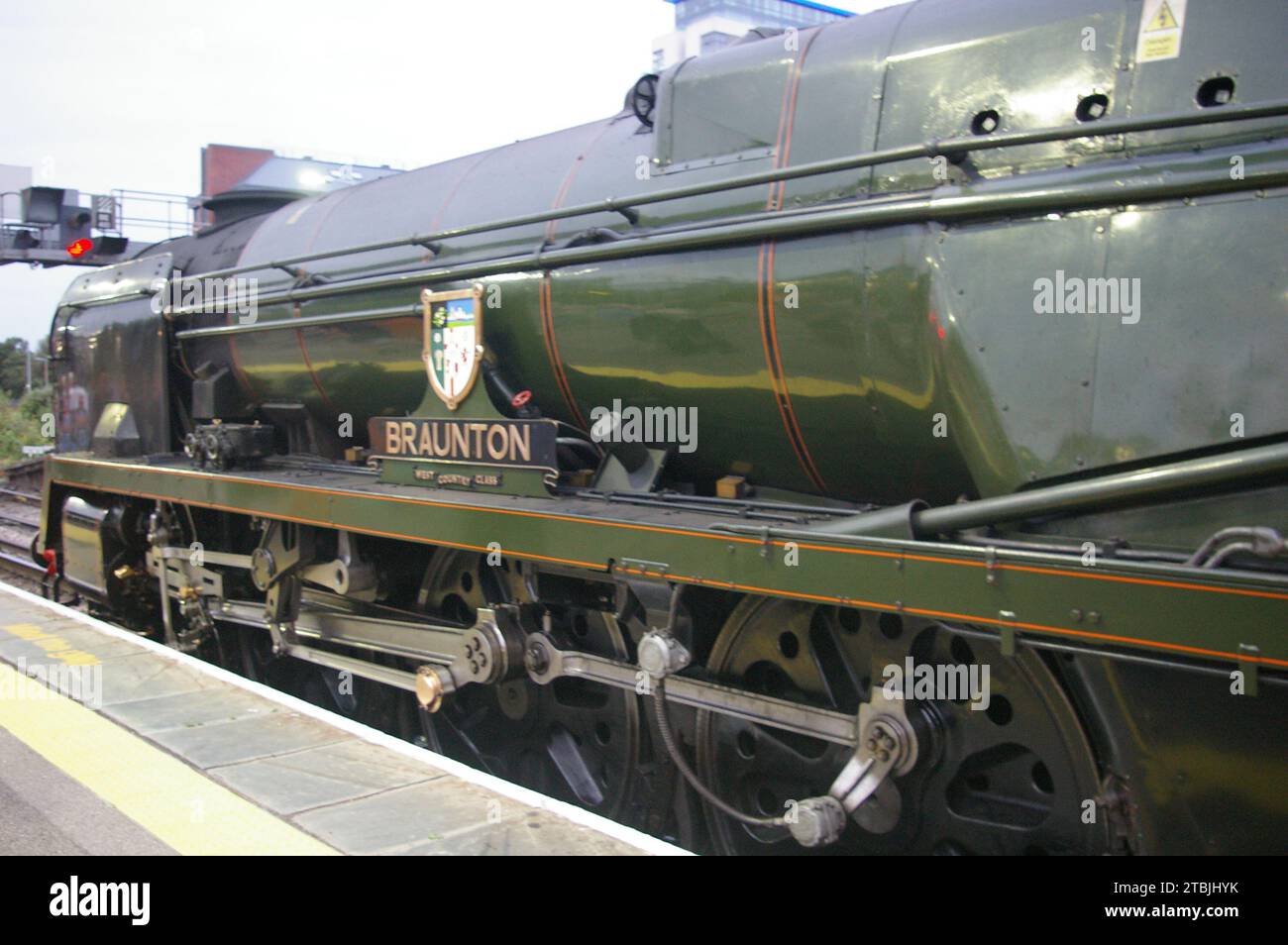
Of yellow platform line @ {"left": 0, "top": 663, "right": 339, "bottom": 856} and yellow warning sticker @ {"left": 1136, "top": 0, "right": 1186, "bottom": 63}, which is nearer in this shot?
yellow warning sticker @ {"left": 1136, "top": 0, "right": 1186, "bottom": 63}

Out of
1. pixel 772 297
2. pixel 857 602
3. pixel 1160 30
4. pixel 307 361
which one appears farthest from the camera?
pixel 307 361

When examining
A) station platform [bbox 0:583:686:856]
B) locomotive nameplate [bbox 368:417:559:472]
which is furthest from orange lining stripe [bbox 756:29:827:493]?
station platform [bbox 0:583:686:856]

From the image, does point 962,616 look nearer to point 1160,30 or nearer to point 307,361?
point 1160,30

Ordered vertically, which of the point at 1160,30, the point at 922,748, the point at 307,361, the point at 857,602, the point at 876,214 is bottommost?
the point at 922,748

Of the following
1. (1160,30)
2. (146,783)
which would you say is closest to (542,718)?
(146,783)

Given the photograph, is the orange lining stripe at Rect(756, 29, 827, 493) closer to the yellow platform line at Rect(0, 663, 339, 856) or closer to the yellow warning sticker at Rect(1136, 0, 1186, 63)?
the yellow warning sticker at Rect(1136, 0, 1186, 63)

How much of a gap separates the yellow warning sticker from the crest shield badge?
2.87 metres

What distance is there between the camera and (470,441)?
189 inches

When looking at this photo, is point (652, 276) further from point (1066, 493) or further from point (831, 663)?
point (1066, 493)

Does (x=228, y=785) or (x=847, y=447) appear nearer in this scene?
(x=847, y=447)

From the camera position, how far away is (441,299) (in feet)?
16.2

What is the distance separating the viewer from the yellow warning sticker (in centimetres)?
286

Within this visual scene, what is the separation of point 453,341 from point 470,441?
51 centimetres
